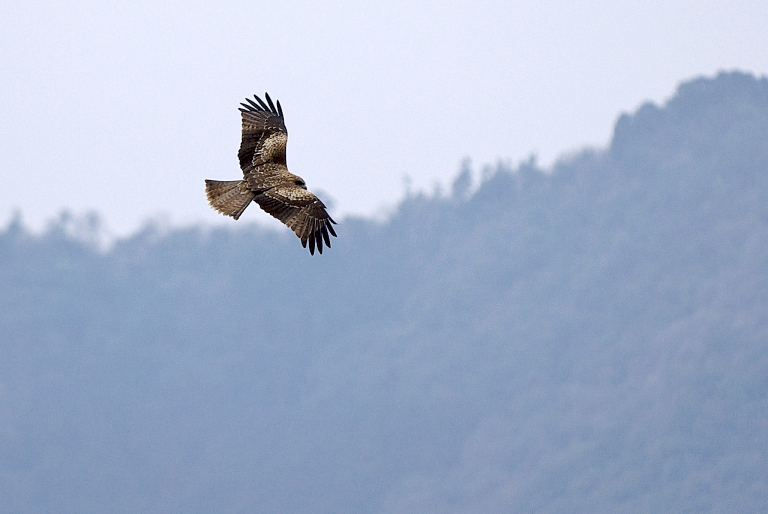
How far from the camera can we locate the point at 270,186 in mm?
24266

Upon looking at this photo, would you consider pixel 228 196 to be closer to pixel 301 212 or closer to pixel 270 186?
pixel 270 186

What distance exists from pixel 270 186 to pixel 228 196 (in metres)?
0.80

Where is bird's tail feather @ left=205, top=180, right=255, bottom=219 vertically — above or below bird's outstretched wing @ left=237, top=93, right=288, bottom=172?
below

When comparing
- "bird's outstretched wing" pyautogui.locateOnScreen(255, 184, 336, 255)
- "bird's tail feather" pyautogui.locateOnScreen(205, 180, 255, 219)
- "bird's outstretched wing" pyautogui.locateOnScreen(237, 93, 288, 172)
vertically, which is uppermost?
"bird's outstretched wing" pyautogui.locateOnScreen(237, 93, 288, 172)

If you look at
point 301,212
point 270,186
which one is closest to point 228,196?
point 270,186

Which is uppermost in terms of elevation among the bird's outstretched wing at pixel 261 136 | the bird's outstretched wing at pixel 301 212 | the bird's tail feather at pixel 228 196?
the bird's outstretched wing at pixel 261 136

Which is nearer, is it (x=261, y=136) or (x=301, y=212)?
(x=301, y=212)

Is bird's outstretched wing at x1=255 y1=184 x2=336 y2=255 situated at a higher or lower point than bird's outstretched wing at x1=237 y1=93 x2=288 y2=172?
lower

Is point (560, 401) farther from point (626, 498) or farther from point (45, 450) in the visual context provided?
point (45, 450)

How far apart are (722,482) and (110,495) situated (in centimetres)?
7790

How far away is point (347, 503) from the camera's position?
190 metres

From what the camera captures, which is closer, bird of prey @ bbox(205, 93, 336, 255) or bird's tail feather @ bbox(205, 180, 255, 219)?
bird of prey @ bbox(205, 93, 336, 255)

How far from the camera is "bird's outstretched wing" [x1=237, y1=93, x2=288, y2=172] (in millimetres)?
25516

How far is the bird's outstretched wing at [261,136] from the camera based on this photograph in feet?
83.7
